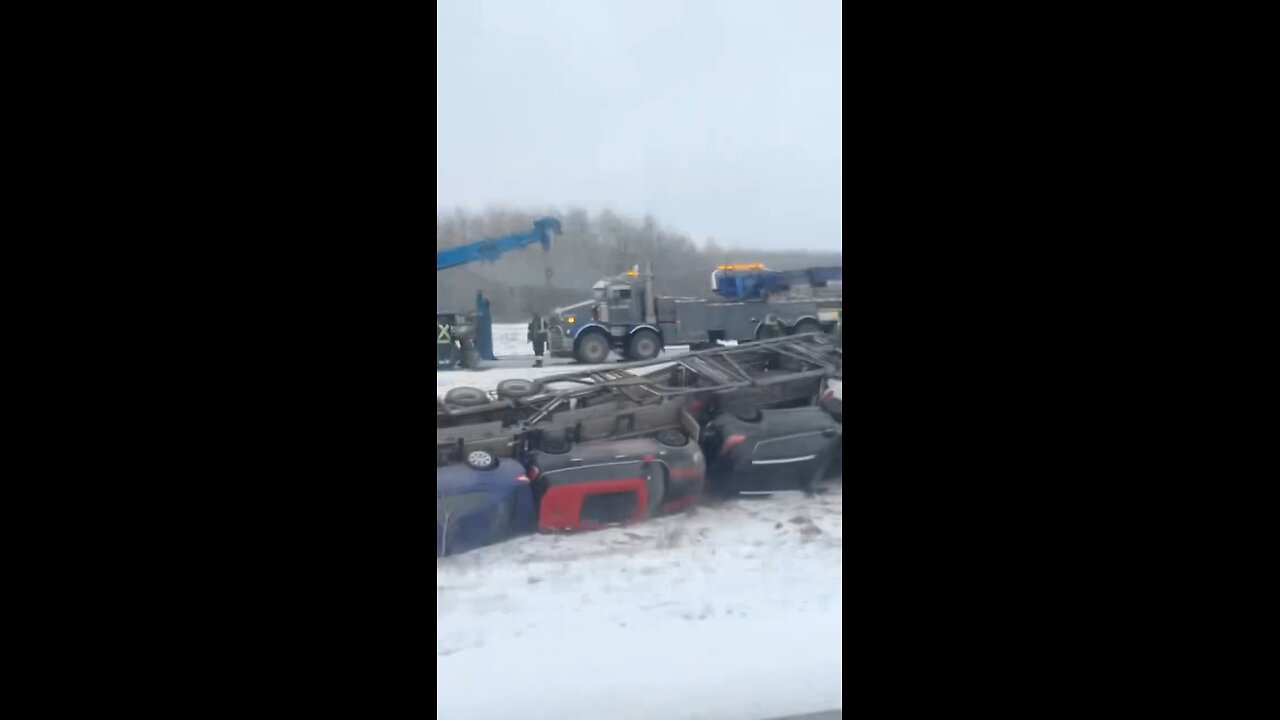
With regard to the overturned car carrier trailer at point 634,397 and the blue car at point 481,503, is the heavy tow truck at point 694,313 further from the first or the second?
the blue car at point 481,503

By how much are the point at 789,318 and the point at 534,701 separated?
64.7 inches

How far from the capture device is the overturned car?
292 centimetres

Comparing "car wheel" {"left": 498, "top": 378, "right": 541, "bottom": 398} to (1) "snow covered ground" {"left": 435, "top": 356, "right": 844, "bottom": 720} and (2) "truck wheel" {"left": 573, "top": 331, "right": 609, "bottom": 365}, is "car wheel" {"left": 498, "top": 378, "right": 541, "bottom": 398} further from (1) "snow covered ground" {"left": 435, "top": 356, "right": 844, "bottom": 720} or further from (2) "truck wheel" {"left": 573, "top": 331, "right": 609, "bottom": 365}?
(2) "truck wheel" {"left": 573, "top": 331, "right": 609, "bottom": 365}

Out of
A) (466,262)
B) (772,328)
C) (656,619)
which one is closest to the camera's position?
(656,619)

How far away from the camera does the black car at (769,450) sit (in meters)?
3.10

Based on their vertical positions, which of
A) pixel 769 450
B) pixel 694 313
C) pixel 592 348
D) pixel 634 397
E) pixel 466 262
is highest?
pixel 466 262

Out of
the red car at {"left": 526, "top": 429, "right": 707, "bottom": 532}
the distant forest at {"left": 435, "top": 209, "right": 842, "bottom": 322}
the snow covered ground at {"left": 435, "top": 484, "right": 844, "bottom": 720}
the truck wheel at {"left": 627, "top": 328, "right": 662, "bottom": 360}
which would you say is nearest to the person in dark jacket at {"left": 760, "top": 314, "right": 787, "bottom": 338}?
the distant forest at {"left": 435, "top": 209, "right": 842, "bottom": 322}

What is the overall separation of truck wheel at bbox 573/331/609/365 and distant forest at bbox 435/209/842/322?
5.6 inches

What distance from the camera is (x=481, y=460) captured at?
290 cm

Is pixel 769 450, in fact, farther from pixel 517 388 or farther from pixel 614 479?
pixel 517 388

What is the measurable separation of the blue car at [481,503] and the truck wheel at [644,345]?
23.3 inches

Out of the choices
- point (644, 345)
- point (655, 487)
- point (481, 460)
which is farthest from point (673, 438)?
point (481, 460)

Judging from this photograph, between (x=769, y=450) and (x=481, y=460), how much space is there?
1052 millimetres

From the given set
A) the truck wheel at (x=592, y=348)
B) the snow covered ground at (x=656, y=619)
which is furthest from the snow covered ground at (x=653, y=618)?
the truck wheel at (x=592, y=348)
